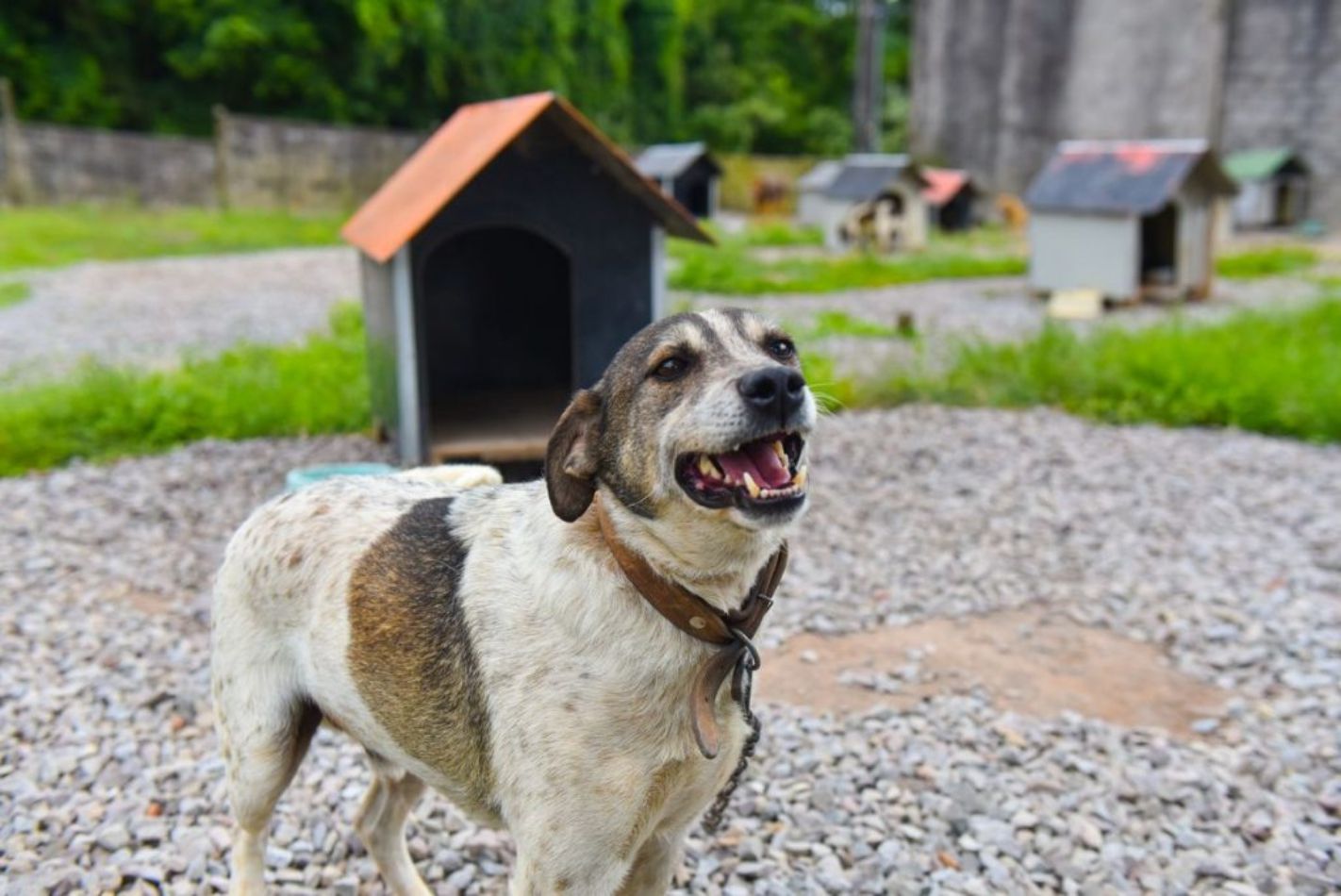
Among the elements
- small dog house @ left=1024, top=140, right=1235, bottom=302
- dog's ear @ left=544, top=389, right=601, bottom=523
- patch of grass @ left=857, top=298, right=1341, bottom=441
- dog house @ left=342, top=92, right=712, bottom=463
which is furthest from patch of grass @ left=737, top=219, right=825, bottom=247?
dog's ear @ left=544, top=389, right=601, bottom=523

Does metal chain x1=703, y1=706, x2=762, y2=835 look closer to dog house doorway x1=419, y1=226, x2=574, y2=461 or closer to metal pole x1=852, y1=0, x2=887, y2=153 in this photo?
dog house doorway x1=419, y1=226, x2=574, y2=461

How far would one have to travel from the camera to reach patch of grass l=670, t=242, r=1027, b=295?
14125 millimetres

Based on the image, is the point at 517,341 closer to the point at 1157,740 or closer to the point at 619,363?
the point at 1157,740

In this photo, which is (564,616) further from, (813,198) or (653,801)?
(813,198)

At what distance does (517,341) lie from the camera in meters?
7.60

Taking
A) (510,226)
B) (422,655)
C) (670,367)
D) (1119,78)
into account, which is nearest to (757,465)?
(670,367)

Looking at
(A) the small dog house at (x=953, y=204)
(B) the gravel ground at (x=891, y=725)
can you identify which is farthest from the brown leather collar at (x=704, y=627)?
(A) the small dog house at (x=953, y=204)

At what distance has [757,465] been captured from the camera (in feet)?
7.18

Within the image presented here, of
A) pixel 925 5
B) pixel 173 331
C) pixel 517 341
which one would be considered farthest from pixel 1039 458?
pixel 925 5

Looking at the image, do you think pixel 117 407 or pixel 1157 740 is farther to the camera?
pixel 117 407

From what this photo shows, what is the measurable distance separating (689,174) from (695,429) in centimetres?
2162

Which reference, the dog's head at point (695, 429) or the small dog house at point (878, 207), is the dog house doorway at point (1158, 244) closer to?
the small dog house at point (878, 207)

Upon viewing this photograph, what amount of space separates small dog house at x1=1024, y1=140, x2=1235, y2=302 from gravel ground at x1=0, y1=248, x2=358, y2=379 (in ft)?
28.0

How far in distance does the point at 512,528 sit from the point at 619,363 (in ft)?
1.36
